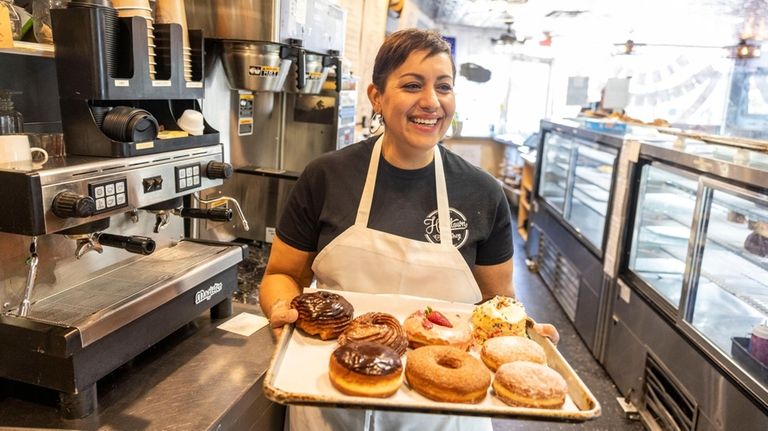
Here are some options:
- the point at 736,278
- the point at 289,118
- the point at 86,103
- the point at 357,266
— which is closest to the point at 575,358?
the point at 736,278

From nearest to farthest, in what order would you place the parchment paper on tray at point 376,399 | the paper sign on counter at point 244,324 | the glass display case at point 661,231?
the parchment paper on tray at point 376,399 → the paper sign on counter at point 244,324 → the glass display case at point 661,231

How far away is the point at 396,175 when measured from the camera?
1.55 m

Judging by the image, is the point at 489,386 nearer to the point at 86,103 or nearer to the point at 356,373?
the point at 356,373

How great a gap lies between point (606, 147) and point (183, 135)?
3063mm

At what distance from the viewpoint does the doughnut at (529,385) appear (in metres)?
1.11

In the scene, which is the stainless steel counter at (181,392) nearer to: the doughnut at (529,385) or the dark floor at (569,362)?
the doughnut at (529,385)

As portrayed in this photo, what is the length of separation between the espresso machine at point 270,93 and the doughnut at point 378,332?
112 cm

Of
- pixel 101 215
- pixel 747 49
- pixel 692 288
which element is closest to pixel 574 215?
pixel 747 49

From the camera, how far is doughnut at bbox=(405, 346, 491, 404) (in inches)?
44.9

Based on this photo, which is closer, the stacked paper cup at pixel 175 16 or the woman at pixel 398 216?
the woman at pixel 398 216

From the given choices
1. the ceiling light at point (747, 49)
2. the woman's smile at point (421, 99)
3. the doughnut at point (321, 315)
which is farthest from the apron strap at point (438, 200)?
the ceiling light at point (747, 49)

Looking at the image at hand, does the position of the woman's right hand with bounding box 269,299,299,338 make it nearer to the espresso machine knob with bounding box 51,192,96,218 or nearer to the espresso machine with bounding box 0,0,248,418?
the espresso machine with bounding box 0,0,248,418

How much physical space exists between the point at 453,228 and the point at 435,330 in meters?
0.32

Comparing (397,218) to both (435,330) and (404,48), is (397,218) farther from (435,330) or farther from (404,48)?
(404,48)
